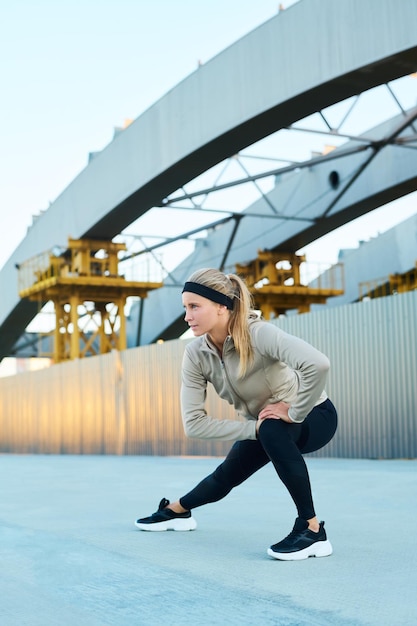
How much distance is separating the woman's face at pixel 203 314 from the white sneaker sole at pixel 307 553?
99 centimetres

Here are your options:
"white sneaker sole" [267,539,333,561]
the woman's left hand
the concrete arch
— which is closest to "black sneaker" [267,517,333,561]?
"white sneaker sole" [267,539,333,561]

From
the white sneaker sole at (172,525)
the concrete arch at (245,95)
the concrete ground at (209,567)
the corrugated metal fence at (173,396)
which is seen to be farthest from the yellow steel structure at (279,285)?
the white sneaker sole at (172,525)

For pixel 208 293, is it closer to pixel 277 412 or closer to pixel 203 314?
pixel 203 314

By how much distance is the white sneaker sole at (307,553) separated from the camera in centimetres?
Answer: 346

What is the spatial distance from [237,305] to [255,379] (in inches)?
13.2

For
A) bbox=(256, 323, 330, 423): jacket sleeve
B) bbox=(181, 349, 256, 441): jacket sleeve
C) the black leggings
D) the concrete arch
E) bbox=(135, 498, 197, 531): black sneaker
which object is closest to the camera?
bbox=(256, 323, 330, 423): jacket sleeve

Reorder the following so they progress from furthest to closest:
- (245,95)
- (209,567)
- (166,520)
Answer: (245,95), (166,520), (209,567)

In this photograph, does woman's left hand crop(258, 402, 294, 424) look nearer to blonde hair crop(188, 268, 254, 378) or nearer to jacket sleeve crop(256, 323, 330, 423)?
jacket sleeve crop(256, 323, 330, 423)

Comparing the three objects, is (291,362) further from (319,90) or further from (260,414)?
(319,90)

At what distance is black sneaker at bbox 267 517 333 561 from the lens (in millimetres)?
3465

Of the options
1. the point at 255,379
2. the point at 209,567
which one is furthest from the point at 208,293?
the point at 209,567

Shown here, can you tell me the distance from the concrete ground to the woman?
1.01 feet

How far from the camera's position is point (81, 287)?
27.3 meters

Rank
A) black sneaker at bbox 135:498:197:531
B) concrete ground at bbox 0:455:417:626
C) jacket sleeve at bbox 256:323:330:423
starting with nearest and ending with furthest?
concrete ground at bbox 0:455:417:626
jacket sleeve at bbox 256:323:330:423
black sneaker at bbox 135:498:197:531
